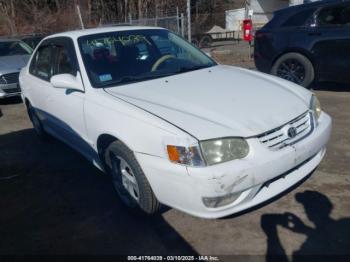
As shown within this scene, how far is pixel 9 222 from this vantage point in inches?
138

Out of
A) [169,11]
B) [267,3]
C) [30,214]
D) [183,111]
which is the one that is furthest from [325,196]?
[267,3]

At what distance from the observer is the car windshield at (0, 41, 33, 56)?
9616 millimetres

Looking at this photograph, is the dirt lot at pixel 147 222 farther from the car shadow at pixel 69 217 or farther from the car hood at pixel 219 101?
the car hood at pixel 219 101

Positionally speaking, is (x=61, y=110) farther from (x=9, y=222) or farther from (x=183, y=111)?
(x=183, y=111)

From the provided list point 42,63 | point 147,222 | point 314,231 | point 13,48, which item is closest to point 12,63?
point 13,48

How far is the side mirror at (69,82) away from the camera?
3594mm

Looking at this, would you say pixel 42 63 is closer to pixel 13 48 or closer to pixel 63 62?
pixel 63 62

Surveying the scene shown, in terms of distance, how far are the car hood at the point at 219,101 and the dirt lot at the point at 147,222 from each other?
0.85 metres

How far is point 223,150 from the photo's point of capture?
8.73ft

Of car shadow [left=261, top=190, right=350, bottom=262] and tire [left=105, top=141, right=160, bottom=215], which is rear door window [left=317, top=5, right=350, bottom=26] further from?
tire [left=105, top=141, right=160, bottom=215]

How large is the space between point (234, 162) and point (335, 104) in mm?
4222

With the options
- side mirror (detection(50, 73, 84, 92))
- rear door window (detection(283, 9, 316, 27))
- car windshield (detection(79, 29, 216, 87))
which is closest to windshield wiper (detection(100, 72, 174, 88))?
car windshield (detection(79, 29, 216, 87))

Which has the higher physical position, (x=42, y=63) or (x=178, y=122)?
(x=42, y=63)

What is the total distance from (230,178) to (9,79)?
7.13m
